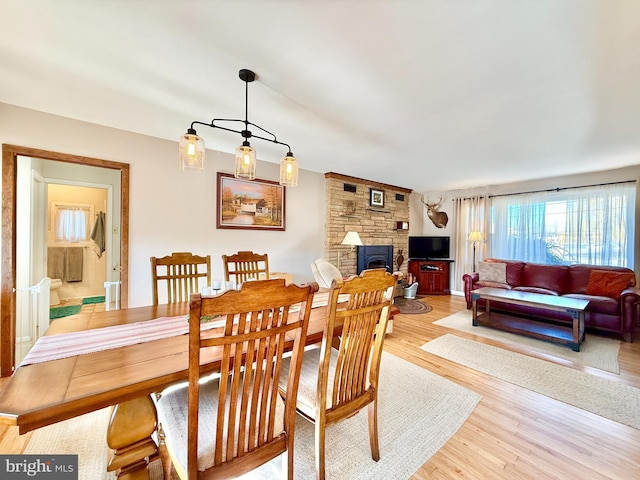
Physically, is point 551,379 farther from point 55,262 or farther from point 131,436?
point 55,262

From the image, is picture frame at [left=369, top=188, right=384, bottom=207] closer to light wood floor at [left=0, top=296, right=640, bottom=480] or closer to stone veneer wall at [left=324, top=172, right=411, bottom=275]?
stone veneer wall at [left=324, top=172, right=411, bottom=275]

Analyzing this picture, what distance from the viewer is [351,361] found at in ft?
4.25

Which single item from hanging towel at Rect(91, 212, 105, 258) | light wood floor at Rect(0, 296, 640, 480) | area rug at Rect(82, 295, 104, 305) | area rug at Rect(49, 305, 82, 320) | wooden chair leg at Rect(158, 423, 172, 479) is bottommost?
light wood floor at Rect(0, 296, 640, 480)

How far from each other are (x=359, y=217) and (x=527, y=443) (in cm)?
394

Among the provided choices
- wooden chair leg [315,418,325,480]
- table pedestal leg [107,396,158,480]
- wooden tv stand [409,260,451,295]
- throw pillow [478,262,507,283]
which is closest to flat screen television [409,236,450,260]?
wooden tv stand [409,260,451,295]

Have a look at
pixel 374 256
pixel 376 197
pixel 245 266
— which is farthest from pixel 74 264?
pixel 376 197

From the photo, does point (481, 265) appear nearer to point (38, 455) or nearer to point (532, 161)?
point (532, 161)

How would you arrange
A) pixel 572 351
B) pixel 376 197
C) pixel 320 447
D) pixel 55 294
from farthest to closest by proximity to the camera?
pixel 376 197
pixel 55 294
pixel 572 351
pixel 320 447

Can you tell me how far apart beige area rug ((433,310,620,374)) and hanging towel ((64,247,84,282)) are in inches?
236

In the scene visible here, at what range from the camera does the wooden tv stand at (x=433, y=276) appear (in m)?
5.81

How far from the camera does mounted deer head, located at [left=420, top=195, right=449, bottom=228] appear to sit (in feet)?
19.8

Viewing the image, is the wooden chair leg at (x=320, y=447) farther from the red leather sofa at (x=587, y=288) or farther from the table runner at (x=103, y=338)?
the red leather sofa at (x=587, y=288)

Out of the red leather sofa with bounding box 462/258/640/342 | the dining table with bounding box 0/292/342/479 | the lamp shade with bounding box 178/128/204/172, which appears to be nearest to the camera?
the dining table with bounding box 0/292/342/479

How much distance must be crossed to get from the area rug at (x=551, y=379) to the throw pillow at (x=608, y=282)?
6.56ft
